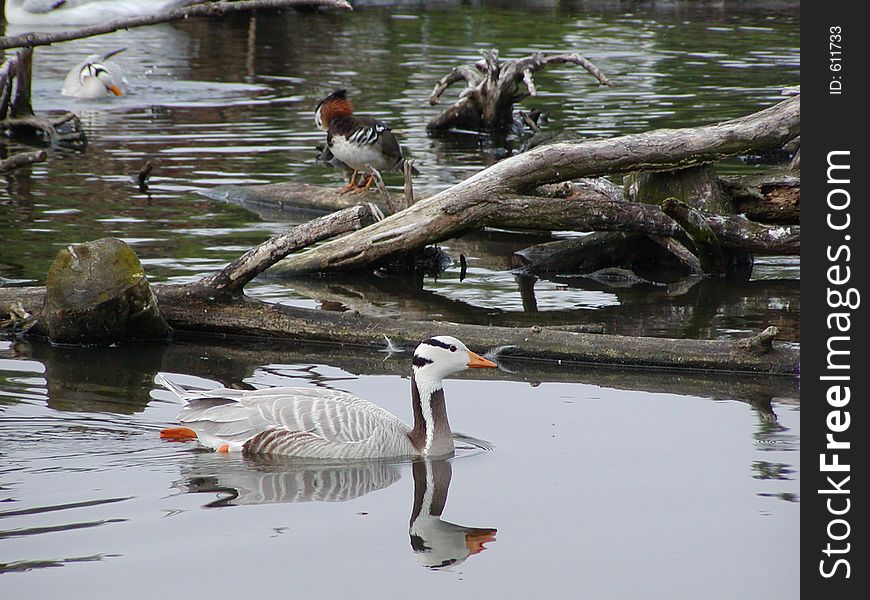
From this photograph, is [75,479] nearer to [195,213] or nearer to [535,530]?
[535,530]

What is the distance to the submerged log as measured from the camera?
32.6 feet

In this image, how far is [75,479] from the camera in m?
7.37

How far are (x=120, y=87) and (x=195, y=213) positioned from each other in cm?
1112

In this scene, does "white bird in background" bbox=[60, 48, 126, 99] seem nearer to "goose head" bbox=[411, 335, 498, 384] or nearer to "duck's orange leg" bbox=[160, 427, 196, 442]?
"duck's orange leg" bbox=[160, 427, 196, 442]

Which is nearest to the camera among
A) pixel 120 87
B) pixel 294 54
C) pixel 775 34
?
pixel 120 87

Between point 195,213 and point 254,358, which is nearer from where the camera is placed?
point 254,358

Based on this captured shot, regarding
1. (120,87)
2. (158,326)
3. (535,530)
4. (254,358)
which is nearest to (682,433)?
(535,530)

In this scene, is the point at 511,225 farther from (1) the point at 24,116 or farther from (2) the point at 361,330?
(1) the point at 24,116

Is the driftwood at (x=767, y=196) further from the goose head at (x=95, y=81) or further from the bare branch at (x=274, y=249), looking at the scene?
the goose head at (x=95, y=81)

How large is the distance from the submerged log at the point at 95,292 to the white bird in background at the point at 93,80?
609 inches

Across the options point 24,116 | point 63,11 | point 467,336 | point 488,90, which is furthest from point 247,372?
point 63,11

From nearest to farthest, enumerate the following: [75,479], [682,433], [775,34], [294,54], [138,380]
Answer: [75,479]
[682,433]
[138,380]
[294,54]
[775,34]

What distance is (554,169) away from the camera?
12.2 meters

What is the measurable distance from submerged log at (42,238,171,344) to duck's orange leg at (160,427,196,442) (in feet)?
6.74
